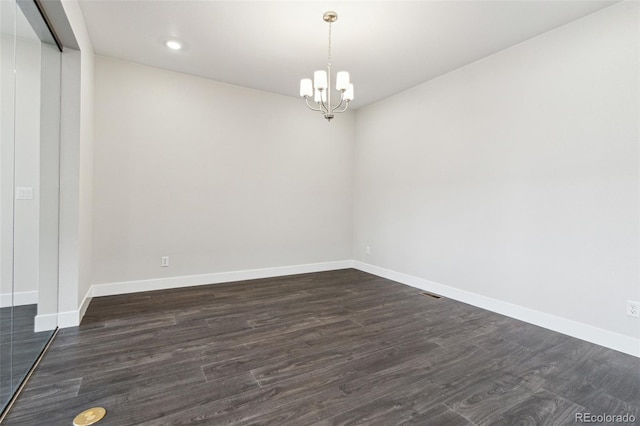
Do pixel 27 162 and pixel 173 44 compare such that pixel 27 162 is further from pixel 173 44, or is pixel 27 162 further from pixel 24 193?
pixel 173 44

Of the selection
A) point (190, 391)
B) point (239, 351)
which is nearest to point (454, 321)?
point (239, 351)

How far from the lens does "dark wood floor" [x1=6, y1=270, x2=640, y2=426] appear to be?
1.70 m

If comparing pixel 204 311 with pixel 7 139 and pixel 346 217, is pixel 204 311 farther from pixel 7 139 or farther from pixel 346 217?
pixel 346 217

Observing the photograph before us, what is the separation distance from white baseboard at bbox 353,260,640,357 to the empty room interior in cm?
2

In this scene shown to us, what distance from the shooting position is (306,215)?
511 cm

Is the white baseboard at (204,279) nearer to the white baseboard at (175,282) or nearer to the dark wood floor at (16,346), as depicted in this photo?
the white baseboard at (175,282)

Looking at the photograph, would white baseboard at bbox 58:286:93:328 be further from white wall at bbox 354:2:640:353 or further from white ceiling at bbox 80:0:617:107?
white wall at bbox 354:2:640:353

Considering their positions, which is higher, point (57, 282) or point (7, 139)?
point (7, 139)

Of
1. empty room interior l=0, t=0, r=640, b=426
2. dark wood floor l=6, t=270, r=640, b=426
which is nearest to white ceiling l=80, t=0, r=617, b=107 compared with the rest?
empty room interior l=0, t=0, r=640, b=426

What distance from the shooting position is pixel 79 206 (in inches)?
110

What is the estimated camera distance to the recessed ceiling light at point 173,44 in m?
3.24

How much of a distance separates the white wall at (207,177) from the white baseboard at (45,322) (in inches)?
44.5

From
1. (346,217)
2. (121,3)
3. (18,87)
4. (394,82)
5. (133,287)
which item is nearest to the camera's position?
(18,87)

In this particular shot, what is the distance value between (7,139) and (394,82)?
4013mm
